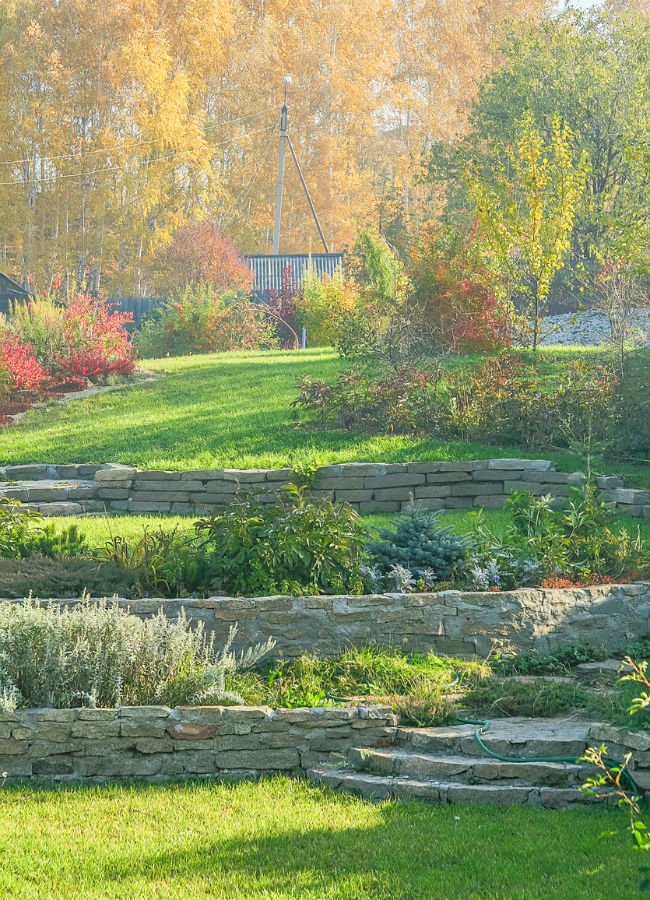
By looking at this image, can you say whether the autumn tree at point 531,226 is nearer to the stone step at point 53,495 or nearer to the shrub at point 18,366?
the shrub at point 18,366

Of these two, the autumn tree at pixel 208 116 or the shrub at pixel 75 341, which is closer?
the shrub at pixel 75 341

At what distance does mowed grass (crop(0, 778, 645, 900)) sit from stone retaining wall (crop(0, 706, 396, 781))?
207mm

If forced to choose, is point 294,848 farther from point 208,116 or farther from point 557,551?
point 208,116

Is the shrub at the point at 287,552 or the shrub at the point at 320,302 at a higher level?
the shrub at the point at 320,302

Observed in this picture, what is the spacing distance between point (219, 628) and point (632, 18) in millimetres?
20385

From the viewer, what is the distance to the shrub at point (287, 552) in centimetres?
610

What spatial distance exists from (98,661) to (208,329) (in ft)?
45.2

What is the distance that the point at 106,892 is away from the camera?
140 inches

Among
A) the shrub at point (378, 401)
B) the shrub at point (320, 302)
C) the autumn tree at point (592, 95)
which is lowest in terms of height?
the shrub at point (378, 401)

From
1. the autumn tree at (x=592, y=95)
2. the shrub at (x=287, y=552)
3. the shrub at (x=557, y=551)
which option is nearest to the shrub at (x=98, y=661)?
the shrub at (x=287, y=552)

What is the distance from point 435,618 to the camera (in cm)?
605

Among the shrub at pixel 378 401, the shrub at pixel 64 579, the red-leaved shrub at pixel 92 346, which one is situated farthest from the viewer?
the red-leaved shrub at pixel 92 346

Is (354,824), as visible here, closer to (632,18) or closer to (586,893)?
(586,893)

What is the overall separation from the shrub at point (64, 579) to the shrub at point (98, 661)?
27.3 inches
